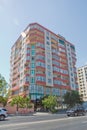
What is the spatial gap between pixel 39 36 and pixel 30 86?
71.8 feet

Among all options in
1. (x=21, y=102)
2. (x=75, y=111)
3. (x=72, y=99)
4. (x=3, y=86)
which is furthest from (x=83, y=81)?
(x=75, y=111)

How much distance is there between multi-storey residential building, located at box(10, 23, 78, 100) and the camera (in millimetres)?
65125

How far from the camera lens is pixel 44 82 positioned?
65500 millimetres

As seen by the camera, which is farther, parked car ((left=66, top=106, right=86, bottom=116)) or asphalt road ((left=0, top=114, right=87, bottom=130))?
parked car ((left=66, top=106, right=86, bottom=116))

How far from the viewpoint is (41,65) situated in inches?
2645

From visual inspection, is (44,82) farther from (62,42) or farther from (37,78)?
(62,42)

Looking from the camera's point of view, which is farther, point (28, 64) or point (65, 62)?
point (65, 62)

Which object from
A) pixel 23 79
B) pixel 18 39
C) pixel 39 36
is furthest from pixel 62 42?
pixel 23 79

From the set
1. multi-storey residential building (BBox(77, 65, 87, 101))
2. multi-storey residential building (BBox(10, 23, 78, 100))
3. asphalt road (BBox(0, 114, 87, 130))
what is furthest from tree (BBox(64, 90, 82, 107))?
multi-storey residential building (BBox(77, 65, 87, 101))

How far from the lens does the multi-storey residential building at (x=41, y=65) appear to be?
65.1 metres

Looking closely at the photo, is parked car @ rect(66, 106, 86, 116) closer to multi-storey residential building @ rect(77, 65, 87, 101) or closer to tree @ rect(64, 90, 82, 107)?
tree @ rect(64, 90, 82, 107)

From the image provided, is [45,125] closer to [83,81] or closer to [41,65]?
[41,65]

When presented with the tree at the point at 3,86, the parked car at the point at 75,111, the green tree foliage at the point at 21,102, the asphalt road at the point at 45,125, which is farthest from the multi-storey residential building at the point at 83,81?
the asphalt road at the point at 45,125

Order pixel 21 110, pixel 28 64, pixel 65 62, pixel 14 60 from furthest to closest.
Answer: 1. pixel 14 60
2. pixel 65 62
3. pixel 28 64
4. pixel 21 110
